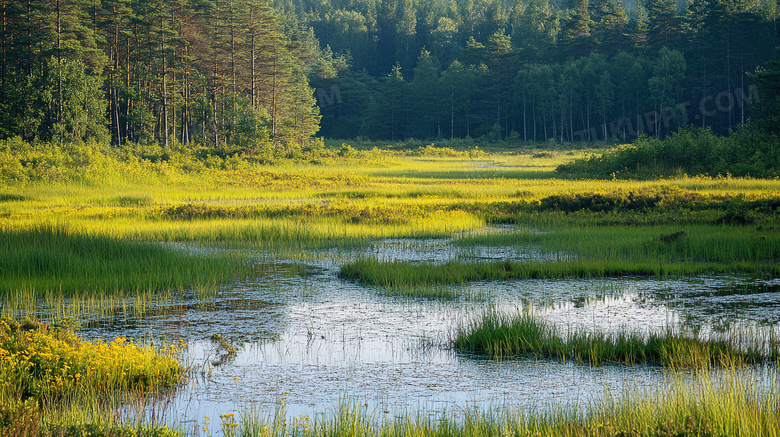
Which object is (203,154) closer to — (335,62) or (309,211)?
(309,211)

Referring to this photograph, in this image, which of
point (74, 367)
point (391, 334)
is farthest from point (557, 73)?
point (74, 367)

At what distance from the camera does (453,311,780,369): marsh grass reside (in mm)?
8234

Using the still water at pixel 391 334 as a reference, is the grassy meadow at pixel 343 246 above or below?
above

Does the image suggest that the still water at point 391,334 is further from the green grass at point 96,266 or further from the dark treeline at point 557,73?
the dark treeline at point 557,73

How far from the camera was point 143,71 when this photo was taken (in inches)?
2254

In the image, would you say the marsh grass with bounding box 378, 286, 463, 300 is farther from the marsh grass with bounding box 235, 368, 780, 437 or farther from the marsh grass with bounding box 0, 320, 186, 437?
the marsh grass with bounding box 235, 368, 780, 437

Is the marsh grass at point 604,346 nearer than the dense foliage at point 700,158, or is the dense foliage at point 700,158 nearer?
the marsh grass at point 604,346

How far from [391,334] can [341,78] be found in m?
120

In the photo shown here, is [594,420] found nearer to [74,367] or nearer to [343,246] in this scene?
[74,367]

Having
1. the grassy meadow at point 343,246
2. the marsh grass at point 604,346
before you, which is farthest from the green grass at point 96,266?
the marsh grass at point 604,346

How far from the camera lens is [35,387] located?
23.5 feet

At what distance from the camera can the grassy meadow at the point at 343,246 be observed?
19.9ft

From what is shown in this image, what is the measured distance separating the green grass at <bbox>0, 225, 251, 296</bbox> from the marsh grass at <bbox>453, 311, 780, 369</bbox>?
A: 5950mm

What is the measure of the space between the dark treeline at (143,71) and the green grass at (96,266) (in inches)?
1193
